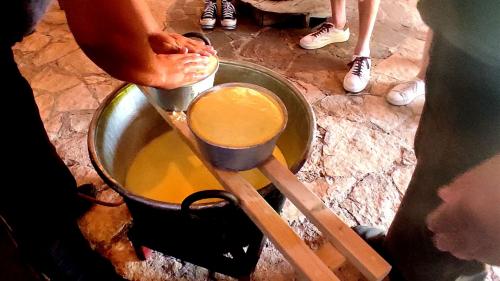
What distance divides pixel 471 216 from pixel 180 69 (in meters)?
0.81

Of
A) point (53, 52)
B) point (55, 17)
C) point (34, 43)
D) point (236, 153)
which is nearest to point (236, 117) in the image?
point (236, 153)

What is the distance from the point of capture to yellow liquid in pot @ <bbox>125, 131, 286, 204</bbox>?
145 centimetres

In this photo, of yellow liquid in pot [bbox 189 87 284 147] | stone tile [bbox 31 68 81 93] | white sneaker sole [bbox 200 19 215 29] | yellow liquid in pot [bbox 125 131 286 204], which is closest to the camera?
yellow liquid in pot [bbox 189 87 284 147]

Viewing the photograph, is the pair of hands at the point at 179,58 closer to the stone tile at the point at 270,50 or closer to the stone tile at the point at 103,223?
the stone tile at the point at 103,223

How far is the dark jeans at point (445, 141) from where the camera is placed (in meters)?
0.83

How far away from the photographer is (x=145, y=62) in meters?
1.03

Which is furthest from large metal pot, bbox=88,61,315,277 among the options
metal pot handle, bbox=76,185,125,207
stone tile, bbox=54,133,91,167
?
stone tile, bbox=54,133,91,167

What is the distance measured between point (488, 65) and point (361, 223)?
3.56 ft

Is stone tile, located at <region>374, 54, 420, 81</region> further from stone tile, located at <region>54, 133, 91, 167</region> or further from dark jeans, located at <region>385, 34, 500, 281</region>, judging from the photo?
stone tile, located at <region>54, 133, 91, 167</region>

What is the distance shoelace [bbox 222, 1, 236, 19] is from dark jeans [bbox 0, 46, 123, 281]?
5.40 feet

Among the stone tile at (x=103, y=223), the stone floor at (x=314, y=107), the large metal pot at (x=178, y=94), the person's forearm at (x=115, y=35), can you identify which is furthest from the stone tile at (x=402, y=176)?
the person's forearm at (x=115, y=35)

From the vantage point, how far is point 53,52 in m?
2.60

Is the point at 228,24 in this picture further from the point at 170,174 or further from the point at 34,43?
the point at 170,174

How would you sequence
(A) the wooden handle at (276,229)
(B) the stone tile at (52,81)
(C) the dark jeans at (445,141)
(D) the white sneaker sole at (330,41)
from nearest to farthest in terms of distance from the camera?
(C) the dark jeans at (445,141) < (A) the wooden handle at (276,229) < (B) the stone tile at (52,81) < (D) the white sneaker sole at (330,41)
